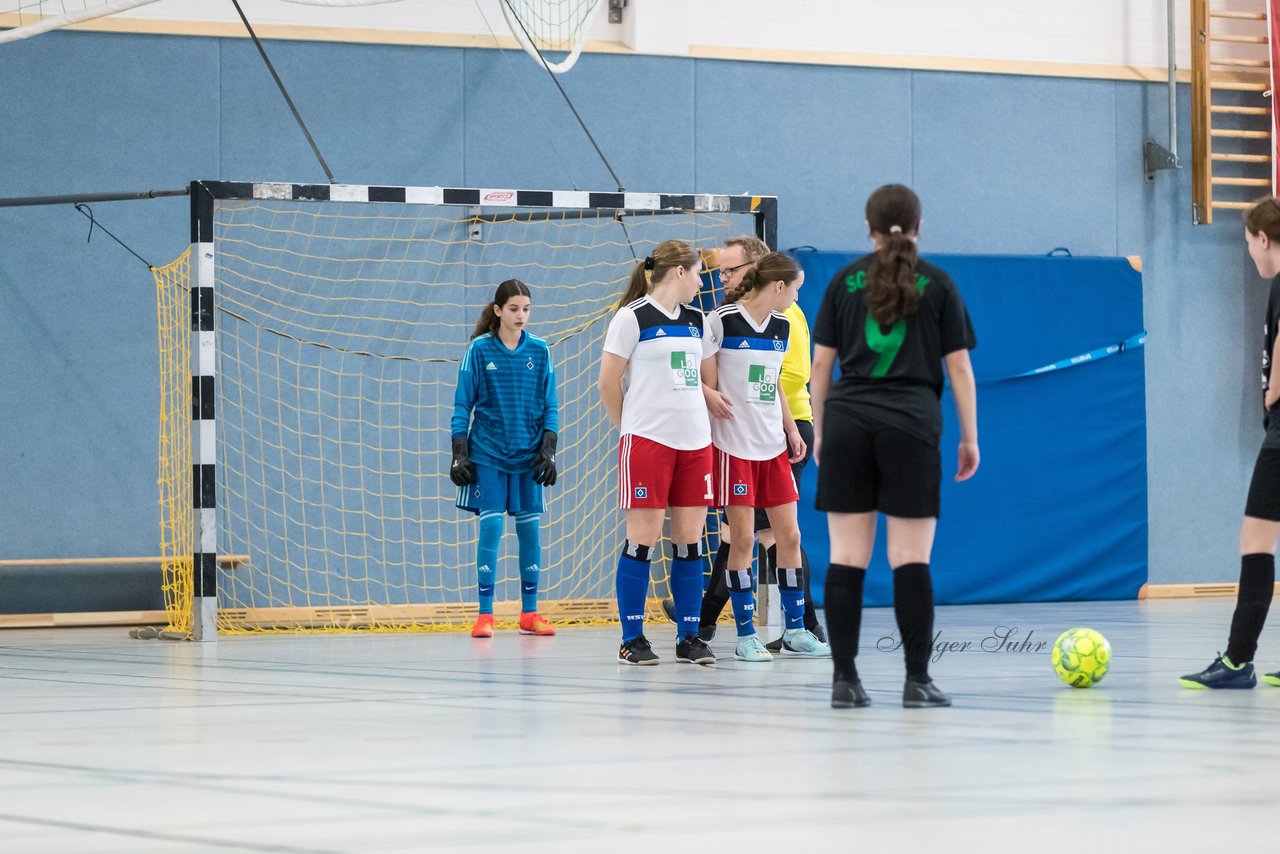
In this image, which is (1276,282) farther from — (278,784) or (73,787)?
(73,787)

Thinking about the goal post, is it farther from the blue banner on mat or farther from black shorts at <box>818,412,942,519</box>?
black shorts at <box>818,412,942,519</box>

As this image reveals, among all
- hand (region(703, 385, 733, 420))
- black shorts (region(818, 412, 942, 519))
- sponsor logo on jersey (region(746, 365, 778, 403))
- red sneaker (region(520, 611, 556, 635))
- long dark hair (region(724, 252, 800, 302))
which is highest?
long dark hair (region(724, 252, 800, 302))

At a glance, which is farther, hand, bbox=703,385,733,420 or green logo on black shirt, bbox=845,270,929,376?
hand, bbox=703,385,733,420

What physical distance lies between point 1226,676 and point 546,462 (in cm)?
391

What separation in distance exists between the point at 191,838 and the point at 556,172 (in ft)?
28.3

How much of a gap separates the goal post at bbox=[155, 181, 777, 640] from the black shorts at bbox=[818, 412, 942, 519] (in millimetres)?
5821

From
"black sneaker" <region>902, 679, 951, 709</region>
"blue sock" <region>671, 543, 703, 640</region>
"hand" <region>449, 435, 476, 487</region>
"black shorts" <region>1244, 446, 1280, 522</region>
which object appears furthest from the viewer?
"hand" <region>449, 435, 476, 487</region>

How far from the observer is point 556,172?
1104 centimetres

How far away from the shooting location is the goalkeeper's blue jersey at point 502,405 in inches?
332

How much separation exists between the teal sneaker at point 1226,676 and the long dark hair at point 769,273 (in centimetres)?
227

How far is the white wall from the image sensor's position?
10648 millimetres

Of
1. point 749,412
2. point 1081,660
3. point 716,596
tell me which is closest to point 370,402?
point 716,596

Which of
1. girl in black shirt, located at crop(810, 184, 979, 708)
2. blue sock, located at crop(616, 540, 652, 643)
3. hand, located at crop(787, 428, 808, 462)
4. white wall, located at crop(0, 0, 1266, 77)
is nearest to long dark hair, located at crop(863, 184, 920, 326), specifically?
girl in black shirt, located at crop(810, 184, 979, 708)

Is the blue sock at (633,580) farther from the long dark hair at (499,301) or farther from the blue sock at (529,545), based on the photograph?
the long dark hair at (499,301)
